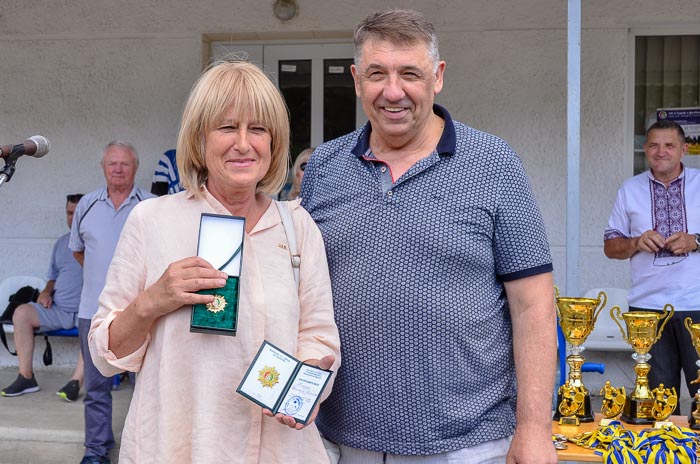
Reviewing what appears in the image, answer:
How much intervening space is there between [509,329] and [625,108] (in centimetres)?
443

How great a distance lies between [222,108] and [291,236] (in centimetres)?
34

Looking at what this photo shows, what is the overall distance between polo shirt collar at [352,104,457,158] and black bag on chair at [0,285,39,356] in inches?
189

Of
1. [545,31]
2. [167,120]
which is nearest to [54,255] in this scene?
[167,120]

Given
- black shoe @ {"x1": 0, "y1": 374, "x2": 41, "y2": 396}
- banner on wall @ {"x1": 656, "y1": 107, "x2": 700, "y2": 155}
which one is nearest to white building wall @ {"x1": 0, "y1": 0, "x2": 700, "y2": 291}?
banner on wall @ {"x1": 656, "y1": 107, "x2": 700, "y2": 155}

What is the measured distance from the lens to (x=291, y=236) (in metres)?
2.02

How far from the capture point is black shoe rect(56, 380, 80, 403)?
5.87 metres

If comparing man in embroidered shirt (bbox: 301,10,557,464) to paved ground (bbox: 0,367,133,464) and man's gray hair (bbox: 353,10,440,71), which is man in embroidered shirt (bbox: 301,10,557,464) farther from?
paved ground (bbox: 0,367,133,464)

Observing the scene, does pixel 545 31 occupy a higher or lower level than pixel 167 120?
higher

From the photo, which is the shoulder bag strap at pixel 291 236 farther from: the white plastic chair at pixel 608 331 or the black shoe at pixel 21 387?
the black shoe at pixel 21 387

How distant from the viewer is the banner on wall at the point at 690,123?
20.4 ft

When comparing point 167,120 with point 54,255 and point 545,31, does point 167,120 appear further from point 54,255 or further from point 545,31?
point 545,31

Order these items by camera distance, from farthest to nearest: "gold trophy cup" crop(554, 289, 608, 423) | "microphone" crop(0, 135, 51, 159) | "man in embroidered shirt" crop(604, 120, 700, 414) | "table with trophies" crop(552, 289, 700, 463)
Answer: "man in embroidered shirt" crop(604, 120, 700, 414)
"gold trophy cup" crop(554, 289, 608, 423)
"table with trophies" crop(552, 289, 700, 463)
"microphone" crop(0, 135, 51, 159)

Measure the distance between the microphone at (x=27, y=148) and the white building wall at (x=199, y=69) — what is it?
12.8 feet

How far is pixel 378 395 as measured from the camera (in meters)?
2.13
